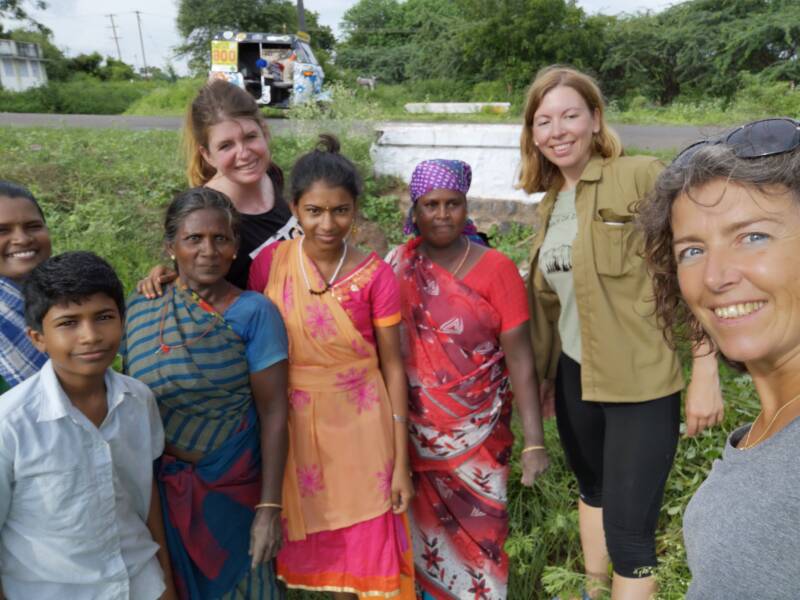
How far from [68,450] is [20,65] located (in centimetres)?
3676

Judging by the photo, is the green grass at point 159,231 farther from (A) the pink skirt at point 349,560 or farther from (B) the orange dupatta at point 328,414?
(B) the orange dupatta at point 328,414

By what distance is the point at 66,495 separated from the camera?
1.36 metres

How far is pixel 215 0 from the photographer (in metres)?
25.7

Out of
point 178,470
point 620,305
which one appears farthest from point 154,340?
point 620,305

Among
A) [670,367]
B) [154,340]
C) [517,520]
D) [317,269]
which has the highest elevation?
[317,269]

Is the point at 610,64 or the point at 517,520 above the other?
the point at 610,64

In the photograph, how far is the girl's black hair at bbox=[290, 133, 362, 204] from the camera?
186 cm

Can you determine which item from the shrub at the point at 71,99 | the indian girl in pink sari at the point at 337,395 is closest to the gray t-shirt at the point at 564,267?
the indian girl in pink sari at the point at 337,395

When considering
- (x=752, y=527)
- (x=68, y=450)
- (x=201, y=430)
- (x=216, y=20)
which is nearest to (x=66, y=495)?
(x=68, y=450)

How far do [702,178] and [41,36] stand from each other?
3899 cm

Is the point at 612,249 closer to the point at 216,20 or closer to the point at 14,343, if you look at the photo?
the point at 14,343

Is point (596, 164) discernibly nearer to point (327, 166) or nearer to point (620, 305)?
point (620, 305)

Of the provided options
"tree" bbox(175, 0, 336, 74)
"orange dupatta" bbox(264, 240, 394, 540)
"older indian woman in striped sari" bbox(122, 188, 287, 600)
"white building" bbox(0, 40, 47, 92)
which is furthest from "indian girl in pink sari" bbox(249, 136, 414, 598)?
"white building" bbox(0, 40, 47, 92)

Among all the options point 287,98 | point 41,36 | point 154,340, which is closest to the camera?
point 154,340
